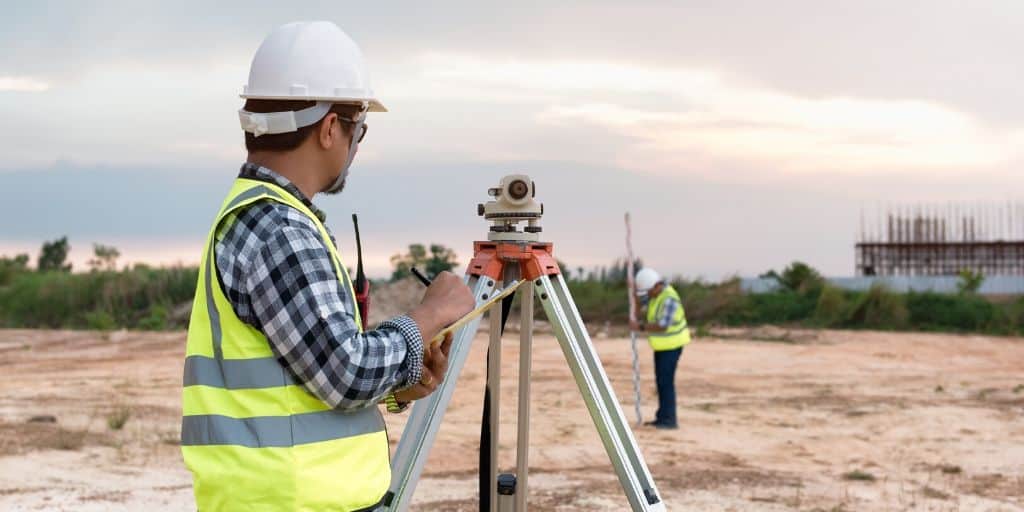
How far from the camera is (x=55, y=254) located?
1176 inches

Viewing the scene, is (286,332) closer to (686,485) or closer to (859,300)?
(686,485)

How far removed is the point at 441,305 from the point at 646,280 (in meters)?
7.99

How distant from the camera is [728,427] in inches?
408

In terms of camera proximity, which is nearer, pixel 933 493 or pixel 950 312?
pixel 933 493

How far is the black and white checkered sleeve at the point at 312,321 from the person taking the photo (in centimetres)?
180

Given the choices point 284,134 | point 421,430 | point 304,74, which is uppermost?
point 304,74

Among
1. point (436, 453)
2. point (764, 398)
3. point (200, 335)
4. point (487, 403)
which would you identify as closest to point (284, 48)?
point (200, 335)

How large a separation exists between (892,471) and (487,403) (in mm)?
5647

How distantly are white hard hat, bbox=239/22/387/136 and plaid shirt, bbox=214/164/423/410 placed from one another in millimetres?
197

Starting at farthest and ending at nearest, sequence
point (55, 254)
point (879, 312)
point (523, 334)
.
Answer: point (55, 254) < point (879, 312) < point (523, 334)

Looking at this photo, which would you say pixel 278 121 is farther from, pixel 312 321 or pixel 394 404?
pixel 394 404

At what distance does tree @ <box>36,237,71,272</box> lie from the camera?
29.4 m

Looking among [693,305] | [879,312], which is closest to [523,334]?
[693,305]

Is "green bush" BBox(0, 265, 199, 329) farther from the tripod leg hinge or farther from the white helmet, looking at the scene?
the tripod leg hinge
